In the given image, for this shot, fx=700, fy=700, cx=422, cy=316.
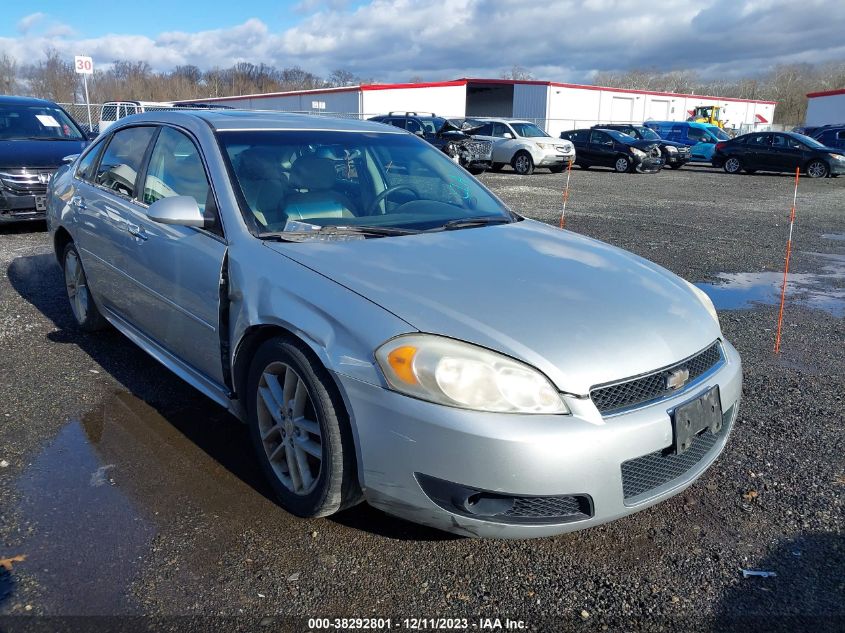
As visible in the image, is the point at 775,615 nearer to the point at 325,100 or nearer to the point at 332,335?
the point at 332,335

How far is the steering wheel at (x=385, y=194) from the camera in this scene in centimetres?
368

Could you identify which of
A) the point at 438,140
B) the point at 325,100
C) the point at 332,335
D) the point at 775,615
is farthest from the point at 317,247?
the point at 325,100

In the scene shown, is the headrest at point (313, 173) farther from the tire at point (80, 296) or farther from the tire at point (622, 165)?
the tire at point (622, 165)

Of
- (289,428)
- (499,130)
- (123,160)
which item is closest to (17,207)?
(123,160)

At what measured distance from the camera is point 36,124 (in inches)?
401

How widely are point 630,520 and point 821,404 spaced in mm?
1994

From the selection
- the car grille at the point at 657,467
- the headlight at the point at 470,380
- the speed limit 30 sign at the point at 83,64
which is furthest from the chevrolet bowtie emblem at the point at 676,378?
the speed limit 30 sign at the point at 83,64

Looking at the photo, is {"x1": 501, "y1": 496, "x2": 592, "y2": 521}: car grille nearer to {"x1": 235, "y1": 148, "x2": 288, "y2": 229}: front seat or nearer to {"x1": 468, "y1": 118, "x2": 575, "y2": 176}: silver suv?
{"x1": 235, "y1": 148, "x2": 288, "y2": 229}: front seat

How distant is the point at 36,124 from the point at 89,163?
6413 millimetres

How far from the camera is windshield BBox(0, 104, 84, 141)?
992cm

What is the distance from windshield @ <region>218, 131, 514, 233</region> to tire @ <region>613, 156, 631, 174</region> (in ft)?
71.3

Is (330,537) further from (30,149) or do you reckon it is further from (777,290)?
(30,149)

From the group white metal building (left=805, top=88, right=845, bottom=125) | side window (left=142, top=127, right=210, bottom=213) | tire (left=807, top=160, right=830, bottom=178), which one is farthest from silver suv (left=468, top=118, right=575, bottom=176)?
white metal building (left=805, top=88, right=845, bottom=125)

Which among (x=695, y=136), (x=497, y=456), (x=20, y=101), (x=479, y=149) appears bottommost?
(x=497, y=456)
